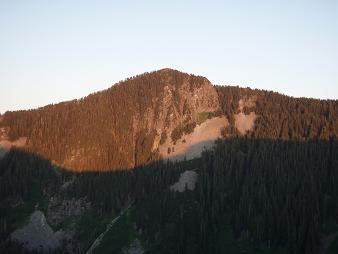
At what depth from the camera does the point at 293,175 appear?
175 m

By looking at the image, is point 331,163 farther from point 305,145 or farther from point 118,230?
point 118,230

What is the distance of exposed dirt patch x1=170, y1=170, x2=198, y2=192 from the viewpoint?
608ft

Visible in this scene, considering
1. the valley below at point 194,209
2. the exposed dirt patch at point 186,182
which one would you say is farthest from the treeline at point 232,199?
the exposed dirt patch at point 186,182

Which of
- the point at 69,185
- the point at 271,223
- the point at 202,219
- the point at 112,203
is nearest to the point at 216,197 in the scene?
the point at 202,219

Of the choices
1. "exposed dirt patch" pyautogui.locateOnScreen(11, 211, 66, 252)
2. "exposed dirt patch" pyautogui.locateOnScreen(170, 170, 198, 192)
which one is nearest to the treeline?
"exposed dirt patch" pyautogui.locateOnScreen(170, 170, 198, 192)

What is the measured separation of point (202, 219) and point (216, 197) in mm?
15248

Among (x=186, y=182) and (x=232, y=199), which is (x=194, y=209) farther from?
(x=186, y=182)

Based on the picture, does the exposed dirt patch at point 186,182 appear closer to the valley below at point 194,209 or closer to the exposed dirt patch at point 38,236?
the valley below at point 194,209

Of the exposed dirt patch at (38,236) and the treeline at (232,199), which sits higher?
the treeline at (232,199)

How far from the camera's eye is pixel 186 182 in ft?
618

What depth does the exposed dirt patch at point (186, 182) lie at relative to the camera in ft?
608

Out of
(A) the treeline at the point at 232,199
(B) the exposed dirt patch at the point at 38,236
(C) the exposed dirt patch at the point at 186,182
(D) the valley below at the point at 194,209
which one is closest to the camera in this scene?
(D) the valley below at the point at 194,209

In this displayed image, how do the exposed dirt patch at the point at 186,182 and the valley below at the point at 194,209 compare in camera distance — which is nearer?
the valley below at the point at 194,209

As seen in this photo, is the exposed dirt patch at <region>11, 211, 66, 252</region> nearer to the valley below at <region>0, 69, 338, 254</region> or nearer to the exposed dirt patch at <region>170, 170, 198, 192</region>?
the valley below at <region>0, 69, 338, 254</region>
